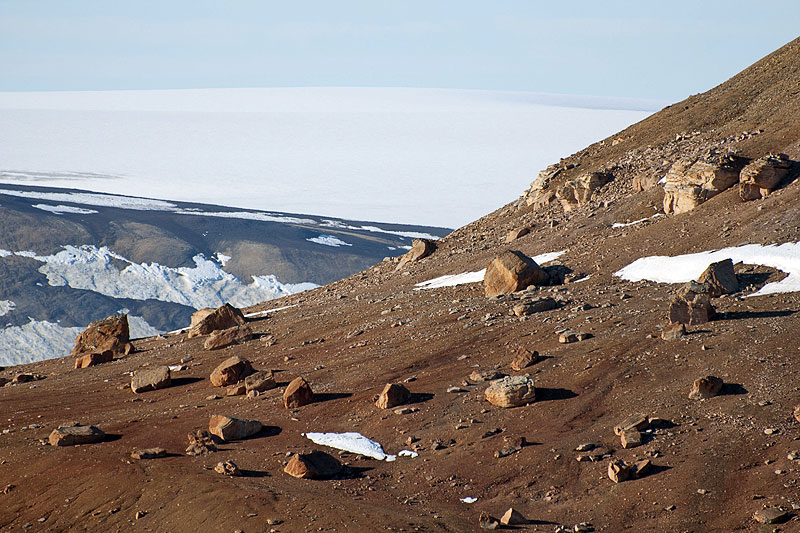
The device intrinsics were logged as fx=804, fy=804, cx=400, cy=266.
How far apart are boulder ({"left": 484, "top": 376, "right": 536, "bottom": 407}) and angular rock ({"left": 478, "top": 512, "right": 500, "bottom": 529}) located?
4.93 metres

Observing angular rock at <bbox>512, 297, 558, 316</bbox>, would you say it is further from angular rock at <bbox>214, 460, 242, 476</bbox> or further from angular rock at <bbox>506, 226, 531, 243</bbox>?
angular rock at <bbox>506, 226, 531, 243</bbox>

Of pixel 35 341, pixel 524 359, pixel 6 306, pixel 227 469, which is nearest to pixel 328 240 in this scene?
pixel 6 306

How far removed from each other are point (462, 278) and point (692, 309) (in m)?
12.8

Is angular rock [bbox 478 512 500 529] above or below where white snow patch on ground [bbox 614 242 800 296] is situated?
below

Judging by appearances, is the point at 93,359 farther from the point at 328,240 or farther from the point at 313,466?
the point at 328,240

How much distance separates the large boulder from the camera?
3156cm

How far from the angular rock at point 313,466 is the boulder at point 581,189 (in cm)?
2566

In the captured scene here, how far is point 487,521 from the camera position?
14.1 m

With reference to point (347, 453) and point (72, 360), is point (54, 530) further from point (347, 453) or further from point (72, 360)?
point (72, 360)

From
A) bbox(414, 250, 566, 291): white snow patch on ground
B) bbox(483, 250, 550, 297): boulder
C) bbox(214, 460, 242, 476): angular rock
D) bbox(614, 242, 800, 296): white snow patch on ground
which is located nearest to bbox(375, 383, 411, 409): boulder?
bbox(214, 460, 242, 476): angular rock

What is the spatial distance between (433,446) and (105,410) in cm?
1054

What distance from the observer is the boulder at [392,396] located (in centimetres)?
2006

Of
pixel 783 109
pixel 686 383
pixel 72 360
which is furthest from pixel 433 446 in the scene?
pixel 783 109

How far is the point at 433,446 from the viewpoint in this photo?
17594 millimetres
